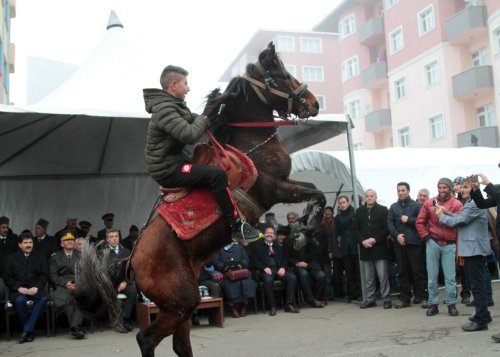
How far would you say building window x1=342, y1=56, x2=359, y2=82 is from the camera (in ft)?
124

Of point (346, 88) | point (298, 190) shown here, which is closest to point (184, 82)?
point (298, 190)

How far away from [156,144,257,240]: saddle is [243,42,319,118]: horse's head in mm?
668

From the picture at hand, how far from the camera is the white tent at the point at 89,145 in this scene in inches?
380

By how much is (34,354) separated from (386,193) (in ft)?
28.8

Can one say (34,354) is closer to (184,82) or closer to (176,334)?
(176,334)

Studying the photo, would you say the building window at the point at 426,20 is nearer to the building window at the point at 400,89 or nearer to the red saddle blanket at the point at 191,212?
the building window at the point at 400,89

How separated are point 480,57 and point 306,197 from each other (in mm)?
25885

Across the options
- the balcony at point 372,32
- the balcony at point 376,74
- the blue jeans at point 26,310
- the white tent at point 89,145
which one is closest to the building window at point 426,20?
the balcony at point 376,74

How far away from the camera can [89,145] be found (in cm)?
1183

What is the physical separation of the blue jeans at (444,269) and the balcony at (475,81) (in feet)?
62.9

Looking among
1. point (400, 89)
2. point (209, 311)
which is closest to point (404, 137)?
point (400, 89)

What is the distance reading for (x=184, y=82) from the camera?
464 centimetres

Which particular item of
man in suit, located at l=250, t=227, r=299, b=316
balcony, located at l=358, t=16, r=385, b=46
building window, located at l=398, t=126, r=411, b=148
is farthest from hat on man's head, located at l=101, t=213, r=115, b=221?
balcony, located at l=358, t=16, r=385, b=46

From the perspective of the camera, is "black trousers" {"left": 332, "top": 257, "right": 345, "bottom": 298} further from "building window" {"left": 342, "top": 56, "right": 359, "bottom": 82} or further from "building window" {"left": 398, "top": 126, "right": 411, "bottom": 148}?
"building window" {"left": 342, "top": 56, "right": 359, "bottom": 82}
